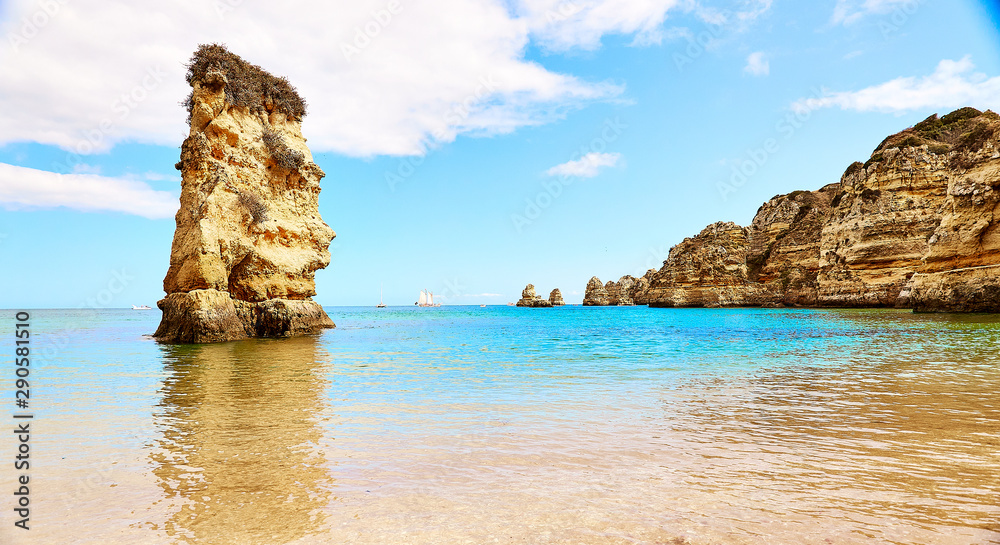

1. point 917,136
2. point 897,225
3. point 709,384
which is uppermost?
point 917,136

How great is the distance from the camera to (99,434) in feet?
18.0

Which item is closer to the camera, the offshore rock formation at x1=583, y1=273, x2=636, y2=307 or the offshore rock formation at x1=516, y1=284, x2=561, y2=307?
the offshore rock formation at x1=516, y1=284, x2=561, y2=307

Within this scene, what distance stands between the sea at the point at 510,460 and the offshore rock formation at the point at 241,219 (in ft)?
34.2

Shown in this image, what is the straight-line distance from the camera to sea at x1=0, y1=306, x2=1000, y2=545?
301 cm

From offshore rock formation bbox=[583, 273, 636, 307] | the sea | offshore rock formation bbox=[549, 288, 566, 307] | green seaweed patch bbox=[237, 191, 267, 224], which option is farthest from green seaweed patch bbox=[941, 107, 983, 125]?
offshore rock formation bbox=[549, 288, 566, 307]

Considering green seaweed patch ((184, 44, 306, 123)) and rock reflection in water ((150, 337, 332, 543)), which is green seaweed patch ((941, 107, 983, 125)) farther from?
rock reflection in water ((150, 337, 332, 543))

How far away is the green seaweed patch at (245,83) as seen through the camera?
70.4 feet

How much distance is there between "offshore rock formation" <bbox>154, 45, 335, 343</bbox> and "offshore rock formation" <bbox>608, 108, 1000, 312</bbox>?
42.9 metres

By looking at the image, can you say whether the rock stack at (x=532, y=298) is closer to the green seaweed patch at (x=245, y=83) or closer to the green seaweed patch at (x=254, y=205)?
the green seaweed patch at (x=245, y=83)

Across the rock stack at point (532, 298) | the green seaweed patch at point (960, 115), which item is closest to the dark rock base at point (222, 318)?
the green seaweed patch at point (960, 115)

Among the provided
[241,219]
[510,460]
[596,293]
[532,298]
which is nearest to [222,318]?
[241,219]

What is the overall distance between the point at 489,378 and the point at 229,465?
6185mm

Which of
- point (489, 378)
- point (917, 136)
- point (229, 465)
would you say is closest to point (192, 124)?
→ point (489, 378)

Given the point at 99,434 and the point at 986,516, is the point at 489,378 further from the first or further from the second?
the point at 986,516
